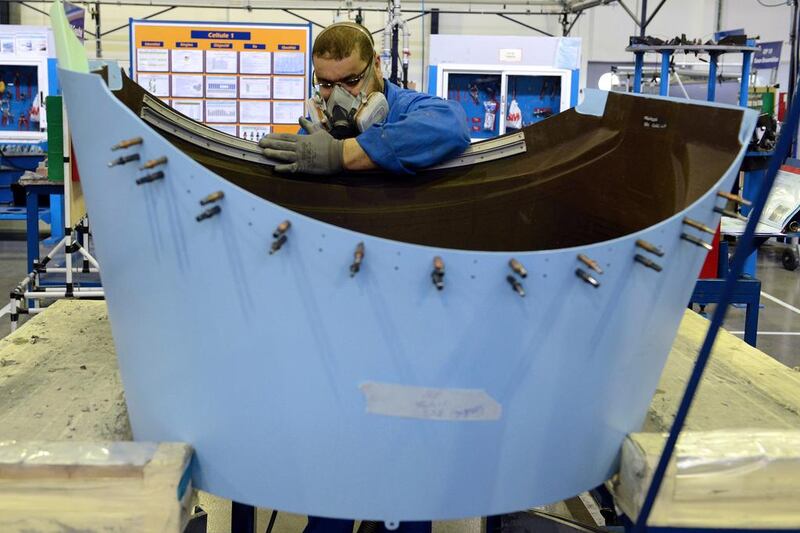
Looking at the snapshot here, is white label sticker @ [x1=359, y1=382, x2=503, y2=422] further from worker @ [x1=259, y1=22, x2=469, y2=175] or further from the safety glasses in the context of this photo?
the safety glasses

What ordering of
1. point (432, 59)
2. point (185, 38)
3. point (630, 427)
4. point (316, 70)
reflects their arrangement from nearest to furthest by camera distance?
point (630, 427) < point (316, 70) < point (185, 38) < point (432, 59)

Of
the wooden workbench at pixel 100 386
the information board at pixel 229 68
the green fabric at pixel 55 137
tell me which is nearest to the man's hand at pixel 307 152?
the wooden workbench at pixel 100 386

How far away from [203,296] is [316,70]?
922mm

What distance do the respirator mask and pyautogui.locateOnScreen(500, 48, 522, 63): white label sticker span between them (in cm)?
540

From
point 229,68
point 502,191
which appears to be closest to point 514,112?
point 229,68

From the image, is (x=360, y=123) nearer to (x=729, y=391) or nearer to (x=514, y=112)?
(x=729, y=391)

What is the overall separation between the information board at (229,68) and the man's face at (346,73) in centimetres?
468

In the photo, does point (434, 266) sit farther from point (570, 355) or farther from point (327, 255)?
point (570, 355)

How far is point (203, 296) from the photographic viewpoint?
1048 mm

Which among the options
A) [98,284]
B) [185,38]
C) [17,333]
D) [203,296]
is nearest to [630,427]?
[203,296]

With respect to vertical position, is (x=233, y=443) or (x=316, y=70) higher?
(x=316, y=70)

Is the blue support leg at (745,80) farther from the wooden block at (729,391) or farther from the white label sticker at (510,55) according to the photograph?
the wooden block at (729,391)

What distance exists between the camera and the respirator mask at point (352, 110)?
1.82 metres

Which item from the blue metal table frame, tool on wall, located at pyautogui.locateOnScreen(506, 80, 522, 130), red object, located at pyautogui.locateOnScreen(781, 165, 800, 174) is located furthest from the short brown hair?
tool on wall, located at pyautogui.locateOnScreen(506, 80, 522, 130)
